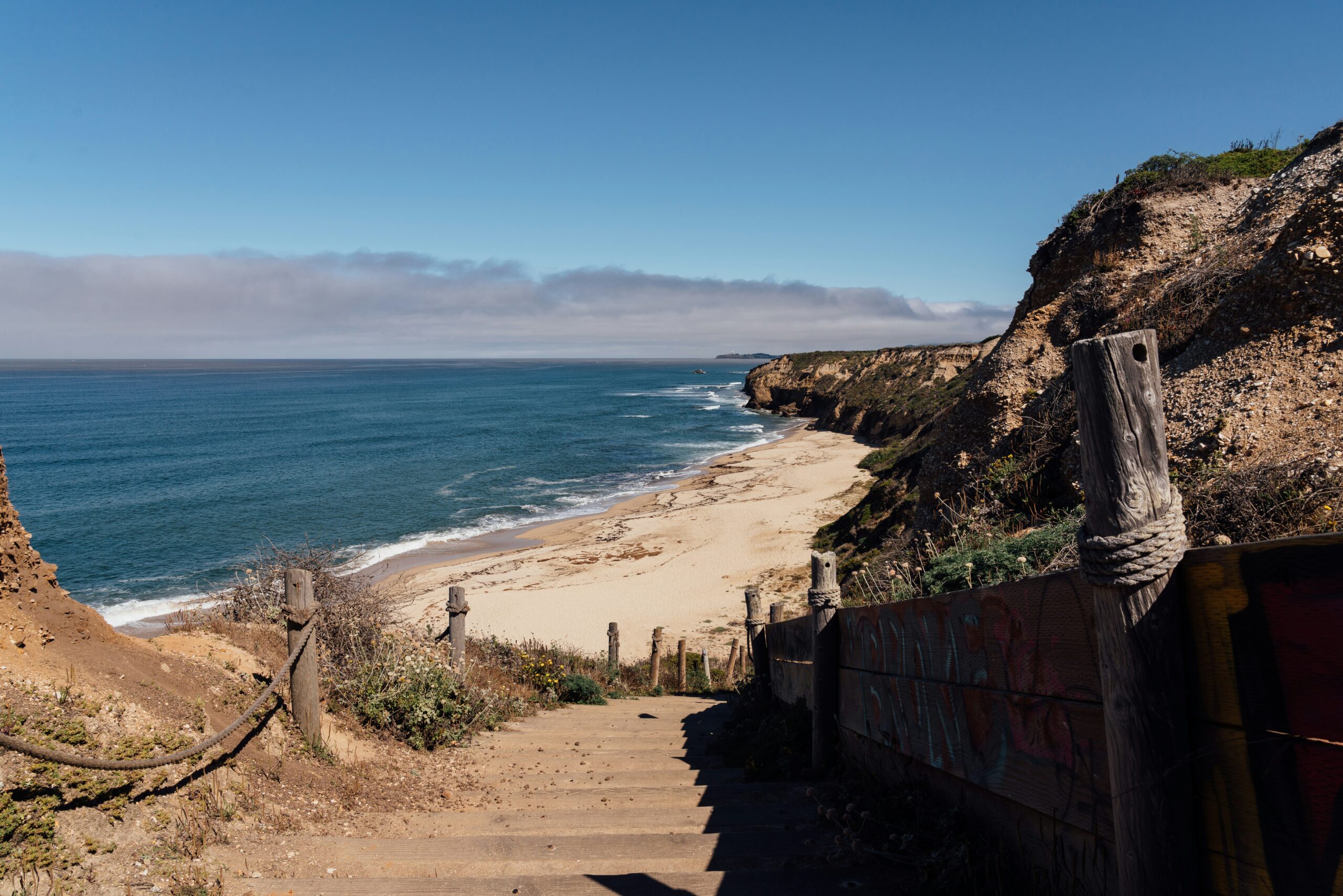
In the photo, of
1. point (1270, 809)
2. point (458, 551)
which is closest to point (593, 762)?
point (1270, 809)

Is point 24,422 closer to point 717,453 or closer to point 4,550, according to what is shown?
point 717,453

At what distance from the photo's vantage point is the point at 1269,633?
1890 millimetres

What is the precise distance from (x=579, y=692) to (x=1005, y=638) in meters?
8.68

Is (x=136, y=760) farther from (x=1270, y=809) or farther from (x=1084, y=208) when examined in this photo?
(x=1084, y=208)

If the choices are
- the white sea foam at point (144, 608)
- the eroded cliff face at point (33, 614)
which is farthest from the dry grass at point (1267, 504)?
the white sea foam at point (144, 608)

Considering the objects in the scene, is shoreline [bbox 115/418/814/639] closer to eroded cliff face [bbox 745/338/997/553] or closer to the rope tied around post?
eroded cliff face [bbox 745/338/997/553]

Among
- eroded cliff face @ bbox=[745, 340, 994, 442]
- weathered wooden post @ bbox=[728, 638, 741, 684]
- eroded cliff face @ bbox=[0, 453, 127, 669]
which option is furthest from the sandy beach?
eroded cliff face @ bbox=[745, 340, 994, 442]

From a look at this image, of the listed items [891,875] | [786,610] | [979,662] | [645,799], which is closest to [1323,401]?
[979,662]

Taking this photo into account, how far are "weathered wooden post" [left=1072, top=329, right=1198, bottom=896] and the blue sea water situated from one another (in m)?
13.9

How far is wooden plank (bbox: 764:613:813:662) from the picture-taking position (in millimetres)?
6508

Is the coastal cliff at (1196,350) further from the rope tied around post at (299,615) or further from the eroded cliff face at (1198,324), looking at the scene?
the rope tied around post at (299,615)

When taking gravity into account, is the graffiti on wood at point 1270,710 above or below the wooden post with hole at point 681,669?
above

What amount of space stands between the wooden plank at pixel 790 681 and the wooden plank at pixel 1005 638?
2037 mm

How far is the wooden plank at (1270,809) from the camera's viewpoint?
1.78 meters
